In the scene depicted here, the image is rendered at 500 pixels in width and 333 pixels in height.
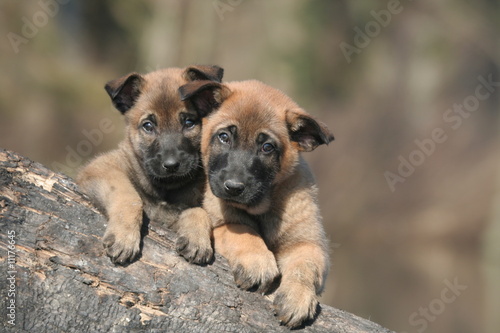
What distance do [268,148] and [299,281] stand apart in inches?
50.0

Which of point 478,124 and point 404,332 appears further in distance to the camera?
point 478,124

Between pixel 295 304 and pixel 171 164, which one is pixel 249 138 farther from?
pixel 295 304

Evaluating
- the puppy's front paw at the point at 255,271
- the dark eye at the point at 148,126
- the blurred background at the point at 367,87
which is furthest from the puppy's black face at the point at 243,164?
the blurred background at the point at 367,87

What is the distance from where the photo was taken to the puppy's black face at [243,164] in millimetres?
5191

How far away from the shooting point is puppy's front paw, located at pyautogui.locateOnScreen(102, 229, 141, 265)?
4.52m

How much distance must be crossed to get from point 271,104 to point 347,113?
9519 mm

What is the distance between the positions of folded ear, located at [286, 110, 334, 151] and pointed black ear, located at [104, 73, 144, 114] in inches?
62.5

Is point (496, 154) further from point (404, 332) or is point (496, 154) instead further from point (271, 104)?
point (271, 104)

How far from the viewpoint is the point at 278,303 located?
471cm

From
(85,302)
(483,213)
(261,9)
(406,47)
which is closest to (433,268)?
→ (483,213)

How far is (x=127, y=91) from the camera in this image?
6160 mm

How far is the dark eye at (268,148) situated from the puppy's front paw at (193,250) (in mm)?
1104

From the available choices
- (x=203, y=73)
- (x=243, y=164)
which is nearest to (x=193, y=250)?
(x=243, y=164)

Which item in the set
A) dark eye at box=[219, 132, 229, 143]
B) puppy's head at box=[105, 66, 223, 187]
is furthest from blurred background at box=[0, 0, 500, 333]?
dark eye at box=[219, 132, 229, 143]
